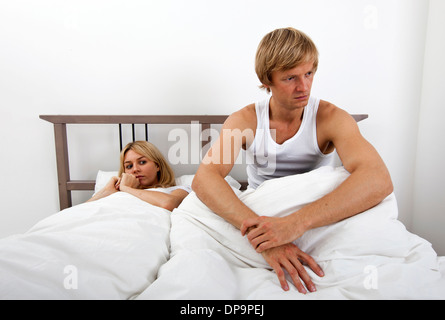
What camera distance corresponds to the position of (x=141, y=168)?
4.68ft

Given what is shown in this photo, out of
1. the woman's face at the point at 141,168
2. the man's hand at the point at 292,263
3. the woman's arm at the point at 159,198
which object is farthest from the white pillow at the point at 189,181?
the man's hand at the point at 292,263

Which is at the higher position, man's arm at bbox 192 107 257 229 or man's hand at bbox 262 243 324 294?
man's arm at bbox 192 107 257 229

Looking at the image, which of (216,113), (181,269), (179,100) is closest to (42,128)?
(179,100)

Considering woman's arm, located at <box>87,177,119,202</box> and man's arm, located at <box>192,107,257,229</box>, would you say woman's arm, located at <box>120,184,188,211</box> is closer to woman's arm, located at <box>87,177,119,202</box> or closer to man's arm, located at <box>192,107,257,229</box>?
woman's arm, located at <box>87,177,119,202</box>

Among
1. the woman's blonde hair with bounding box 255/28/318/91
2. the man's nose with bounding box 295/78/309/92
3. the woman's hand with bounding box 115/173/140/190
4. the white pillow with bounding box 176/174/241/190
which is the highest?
the woman's blonde hair with bounding box 255/28/318/91

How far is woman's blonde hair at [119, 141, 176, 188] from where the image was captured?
1.44m

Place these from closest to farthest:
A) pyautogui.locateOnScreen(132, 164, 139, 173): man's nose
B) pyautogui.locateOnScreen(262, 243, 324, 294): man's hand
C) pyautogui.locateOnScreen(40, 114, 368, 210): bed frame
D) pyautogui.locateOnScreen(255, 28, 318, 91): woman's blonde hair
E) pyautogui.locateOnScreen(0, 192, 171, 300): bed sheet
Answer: pyautogui.locateOnScreen(0, 192, 171, 300): bed sheet < pyautogui.locateOnScreen(262, 243, 324, 294): man's hand < pyautogui.locateOnScreen(255, 28, 318, 91): woman's blonde hair < pyautogui.locateOnScreen(132, 164, 139, 173): man's nose < pyautogui.locateOnScreen(40, 114, 368, 210): bed frame

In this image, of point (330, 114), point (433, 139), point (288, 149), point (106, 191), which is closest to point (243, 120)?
point (288, 149)

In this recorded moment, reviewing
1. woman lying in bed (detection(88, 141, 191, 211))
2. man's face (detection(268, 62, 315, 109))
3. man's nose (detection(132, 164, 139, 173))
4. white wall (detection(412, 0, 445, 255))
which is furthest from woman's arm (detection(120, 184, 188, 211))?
white wall (detection(412, 0, 445, 255))

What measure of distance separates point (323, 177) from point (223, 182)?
1.01 ft

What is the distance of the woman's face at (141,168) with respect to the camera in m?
1.42

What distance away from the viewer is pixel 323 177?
848 mm

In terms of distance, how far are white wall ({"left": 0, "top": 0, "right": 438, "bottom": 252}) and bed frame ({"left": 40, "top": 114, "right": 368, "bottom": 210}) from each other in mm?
121

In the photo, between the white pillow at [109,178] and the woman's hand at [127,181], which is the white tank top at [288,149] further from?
the woman's hand at [127,181]
